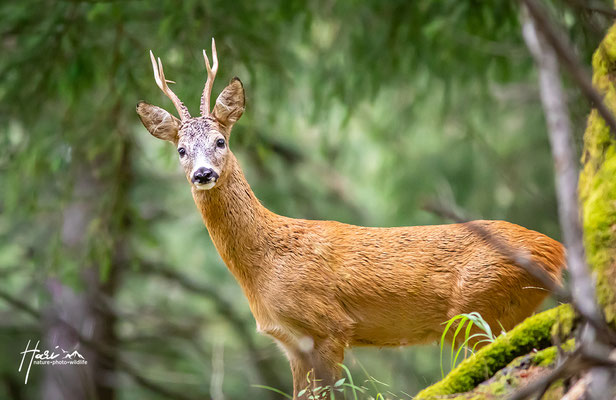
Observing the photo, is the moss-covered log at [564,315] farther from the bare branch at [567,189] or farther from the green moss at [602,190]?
the bare branch at [567,189]

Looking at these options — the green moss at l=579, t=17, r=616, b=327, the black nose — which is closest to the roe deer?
the black nose

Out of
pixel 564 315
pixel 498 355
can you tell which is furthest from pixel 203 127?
pixel 564 315

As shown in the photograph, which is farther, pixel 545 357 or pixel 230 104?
pixel 230 104

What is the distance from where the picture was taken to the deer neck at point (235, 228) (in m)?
4.58

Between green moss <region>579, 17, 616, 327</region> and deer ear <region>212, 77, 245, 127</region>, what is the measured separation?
2.27 metres

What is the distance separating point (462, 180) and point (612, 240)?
8.21 meters

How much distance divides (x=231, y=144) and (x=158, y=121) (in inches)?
89.9

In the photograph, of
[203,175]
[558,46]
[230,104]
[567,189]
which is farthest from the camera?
[230,104]

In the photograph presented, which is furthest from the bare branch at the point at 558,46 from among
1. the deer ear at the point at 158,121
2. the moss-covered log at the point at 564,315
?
the deer ear at the point at 158,121

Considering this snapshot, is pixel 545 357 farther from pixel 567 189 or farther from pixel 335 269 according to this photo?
pixel 335 269

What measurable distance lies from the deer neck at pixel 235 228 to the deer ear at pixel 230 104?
0.31 m

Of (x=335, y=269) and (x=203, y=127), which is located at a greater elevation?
(x=203, y=127)

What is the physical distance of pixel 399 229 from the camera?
4.80 meters

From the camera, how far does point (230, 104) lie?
4.73 m
